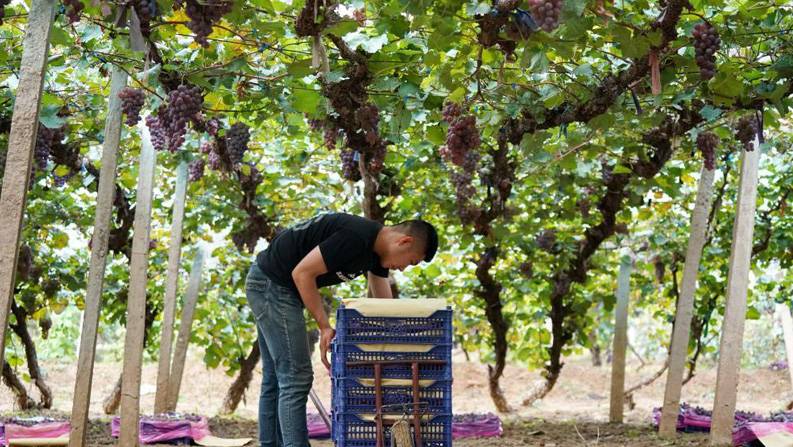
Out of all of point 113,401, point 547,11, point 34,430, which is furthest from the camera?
point 113,401

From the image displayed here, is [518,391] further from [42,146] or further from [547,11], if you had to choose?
[547,11]

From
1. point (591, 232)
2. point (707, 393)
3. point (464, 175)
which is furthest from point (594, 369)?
point (464, 175)

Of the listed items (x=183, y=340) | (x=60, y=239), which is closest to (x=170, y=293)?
(x=183, y=340)

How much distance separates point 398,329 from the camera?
158 inches

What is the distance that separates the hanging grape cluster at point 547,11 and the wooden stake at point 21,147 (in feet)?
5.89

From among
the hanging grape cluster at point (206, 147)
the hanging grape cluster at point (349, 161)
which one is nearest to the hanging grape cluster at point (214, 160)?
the hanging grape cluster at point (206, 147)

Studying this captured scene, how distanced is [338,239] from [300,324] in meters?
0.50

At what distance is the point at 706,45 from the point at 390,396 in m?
2.07

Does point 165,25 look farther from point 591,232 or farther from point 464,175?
point 591,232

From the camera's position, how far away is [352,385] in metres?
4.02

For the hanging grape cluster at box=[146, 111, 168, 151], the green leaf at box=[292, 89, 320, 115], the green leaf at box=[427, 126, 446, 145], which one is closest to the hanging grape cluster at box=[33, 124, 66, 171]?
the hanging grape cluster at box=[146, 111, 168, 151]

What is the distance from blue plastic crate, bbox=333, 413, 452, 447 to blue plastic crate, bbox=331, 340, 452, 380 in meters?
0.19

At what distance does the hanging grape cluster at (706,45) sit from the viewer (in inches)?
148

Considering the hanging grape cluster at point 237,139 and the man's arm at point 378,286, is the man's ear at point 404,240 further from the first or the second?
the hanging grape cluster at point 237,139
